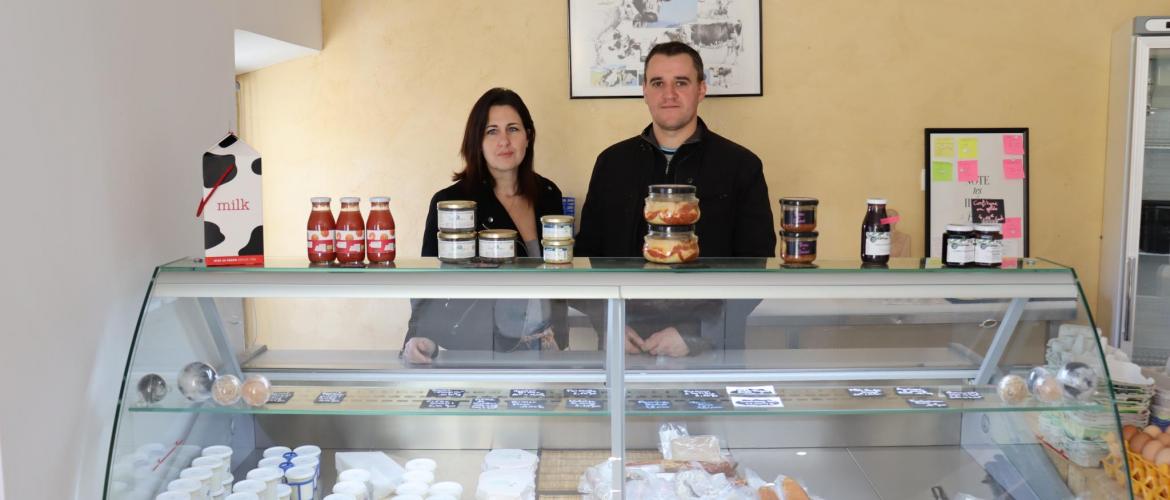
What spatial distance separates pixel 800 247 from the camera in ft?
6.41

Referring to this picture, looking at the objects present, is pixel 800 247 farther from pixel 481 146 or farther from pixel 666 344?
pixel 481 146

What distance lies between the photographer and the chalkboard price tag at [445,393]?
1.93 metres

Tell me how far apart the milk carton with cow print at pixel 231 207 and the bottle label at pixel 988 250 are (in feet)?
5.16

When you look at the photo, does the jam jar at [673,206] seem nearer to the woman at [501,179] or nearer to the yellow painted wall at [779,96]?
the woman at [501,179]

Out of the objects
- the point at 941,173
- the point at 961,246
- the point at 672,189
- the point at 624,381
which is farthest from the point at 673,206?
the point at 941,173

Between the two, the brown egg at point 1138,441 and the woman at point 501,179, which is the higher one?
the woman at point 501,179

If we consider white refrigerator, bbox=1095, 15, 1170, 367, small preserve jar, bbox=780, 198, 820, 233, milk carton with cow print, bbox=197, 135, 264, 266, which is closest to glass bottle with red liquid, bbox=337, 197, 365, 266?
milk carton with cow print, bbox=197, 135, 264, 266

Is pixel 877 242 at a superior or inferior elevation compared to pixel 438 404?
superior

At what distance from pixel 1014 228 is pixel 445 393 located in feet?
10.5

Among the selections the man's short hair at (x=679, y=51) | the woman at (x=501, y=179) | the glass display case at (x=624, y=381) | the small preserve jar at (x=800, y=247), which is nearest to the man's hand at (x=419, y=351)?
the glass display case at (x=624, y=381)

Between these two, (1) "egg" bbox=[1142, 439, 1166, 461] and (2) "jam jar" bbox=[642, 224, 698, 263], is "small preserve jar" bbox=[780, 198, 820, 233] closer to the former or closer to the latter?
(2) "jam jar" bbox=[642, 224, 698, 263]

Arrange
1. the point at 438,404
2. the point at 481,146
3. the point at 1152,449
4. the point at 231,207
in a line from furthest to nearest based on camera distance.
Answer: the point at 481,146
the point at 1152,449
the point at 231,207
the point at 438,404

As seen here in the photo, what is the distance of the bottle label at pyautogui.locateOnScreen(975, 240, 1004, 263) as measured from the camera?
1.91m

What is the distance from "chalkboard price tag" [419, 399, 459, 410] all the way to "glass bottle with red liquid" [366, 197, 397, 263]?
0.34m
